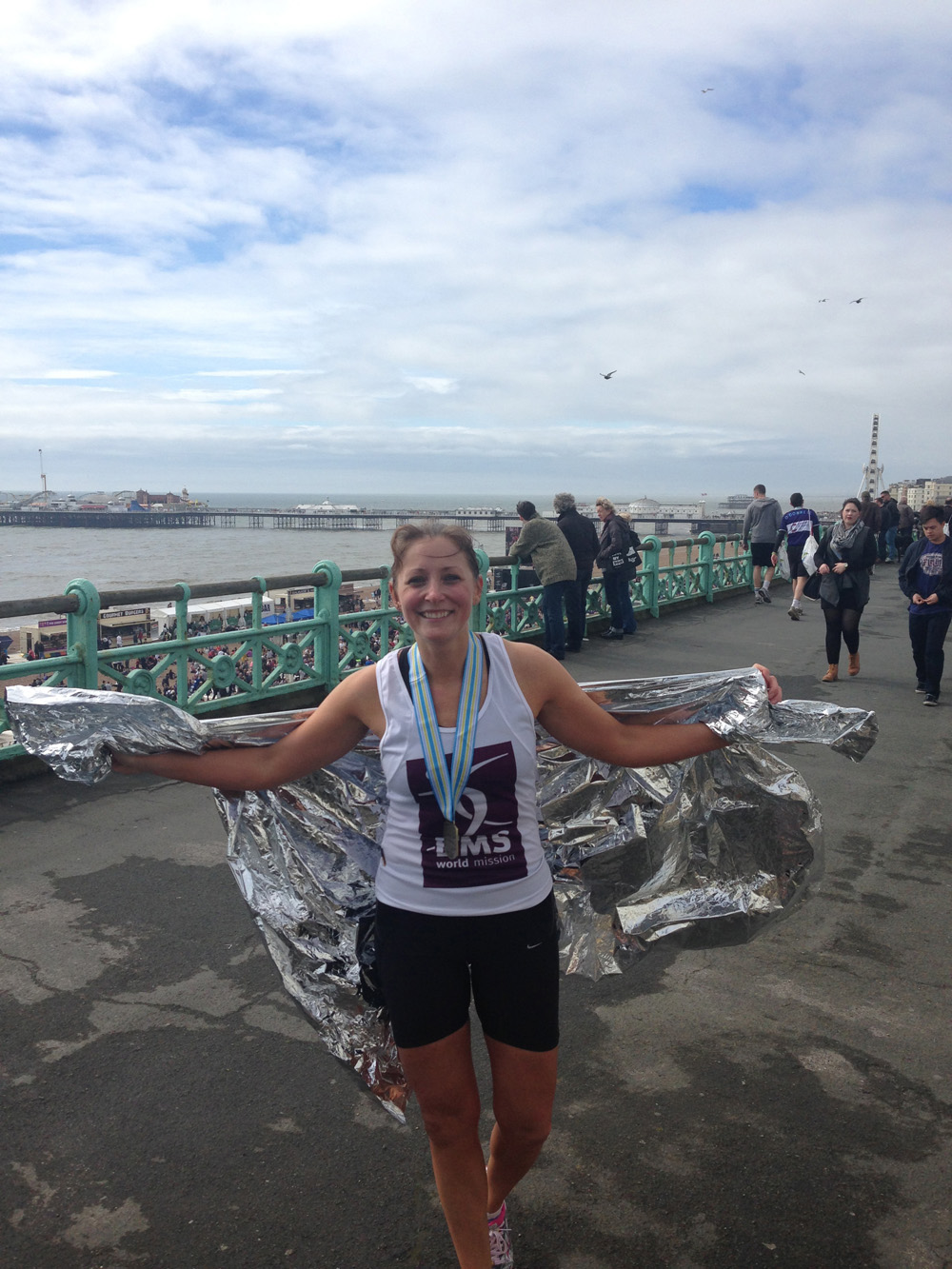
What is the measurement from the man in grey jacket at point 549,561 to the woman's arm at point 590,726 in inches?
349

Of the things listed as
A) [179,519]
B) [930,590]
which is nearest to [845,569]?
[930,590]

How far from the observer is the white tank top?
2232 millimetres

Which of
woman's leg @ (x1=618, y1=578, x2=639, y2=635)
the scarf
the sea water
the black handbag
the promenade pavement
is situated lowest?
the sea water

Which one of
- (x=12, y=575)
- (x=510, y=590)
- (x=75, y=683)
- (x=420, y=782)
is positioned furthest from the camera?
(x=12, y=575)

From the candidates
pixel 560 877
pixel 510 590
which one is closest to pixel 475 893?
pixel 560 877

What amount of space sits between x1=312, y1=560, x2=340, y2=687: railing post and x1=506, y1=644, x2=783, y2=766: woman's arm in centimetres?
662

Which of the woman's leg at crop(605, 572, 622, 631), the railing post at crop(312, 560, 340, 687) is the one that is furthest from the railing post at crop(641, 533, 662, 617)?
the railing post at crop(312, 560, 340, 687)

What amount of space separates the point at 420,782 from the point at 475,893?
0.92 feet

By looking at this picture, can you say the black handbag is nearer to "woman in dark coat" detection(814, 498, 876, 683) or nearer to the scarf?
"woman in dark coat" detection(814, 498, 876, 683)

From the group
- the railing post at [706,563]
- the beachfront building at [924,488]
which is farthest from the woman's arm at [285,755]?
the beachfront building at [924,488]

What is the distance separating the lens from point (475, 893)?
7.33 feet

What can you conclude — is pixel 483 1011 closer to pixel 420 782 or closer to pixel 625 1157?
pixel 420 782

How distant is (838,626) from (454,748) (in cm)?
893

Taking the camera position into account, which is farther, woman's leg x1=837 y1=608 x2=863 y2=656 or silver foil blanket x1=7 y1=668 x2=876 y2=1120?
woman's leg x1=837 y1=608 x2=863 y2=656
